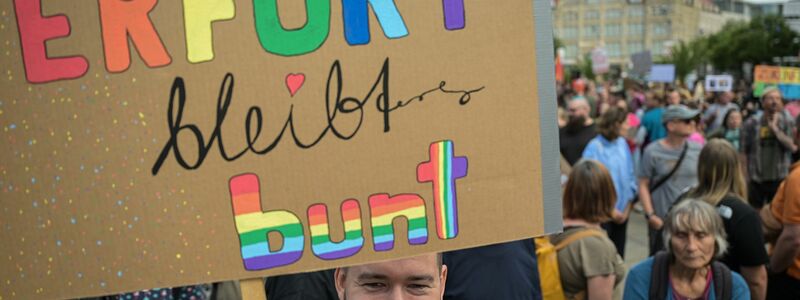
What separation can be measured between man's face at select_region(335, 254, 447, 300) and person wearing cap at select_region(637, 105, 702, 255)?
4172 mm

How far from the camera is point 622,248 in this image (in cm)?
661

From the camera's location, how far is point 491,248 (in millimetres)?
3029

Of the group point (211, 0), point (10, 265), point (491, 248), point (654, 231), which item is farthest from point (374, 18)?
point (654, 231)

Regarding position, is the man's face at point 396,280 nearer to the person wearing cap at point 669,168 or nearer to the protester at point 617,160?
the person wearing cap at point 669,168

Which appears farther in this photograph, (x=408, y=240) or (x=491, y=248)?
(x=491, y=248)

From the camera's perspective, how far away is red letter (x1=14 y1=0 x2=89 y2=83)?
1.85m

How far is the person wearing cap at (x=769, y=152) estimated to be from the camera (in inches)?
333

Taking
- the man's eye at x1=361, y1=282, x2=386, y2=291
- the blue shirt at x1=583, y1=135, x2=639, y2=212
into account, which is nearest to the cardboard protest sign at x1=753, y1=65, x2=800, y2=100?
the blue shirt at x1=583, y1=135, x2=639, y2=212

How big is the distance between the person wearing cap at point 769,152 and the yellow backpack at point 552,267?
5.31 metres

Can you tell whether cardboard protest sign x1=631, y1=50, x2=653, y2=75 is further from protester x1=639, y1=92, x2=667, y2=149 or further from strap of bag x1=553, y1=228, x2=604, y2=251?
strap of bag x1=553, y1=228, x2=604, y2=251

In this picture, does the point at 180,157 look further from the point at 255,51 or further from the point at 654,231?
the point at 654,231

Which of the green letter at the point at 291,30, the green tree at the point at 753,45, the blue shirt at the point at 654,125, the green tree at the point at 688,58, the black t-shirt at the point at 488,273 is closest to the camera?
the green letter at the point at 291,30

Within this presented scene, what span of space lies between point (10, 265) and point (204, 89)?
1.80 feet

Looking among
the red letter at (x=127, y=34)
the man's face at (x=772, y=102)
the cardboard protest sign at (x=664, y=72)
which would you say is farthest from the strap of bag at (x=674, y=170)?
the cardboard protest sign at (x=664, y=72)
